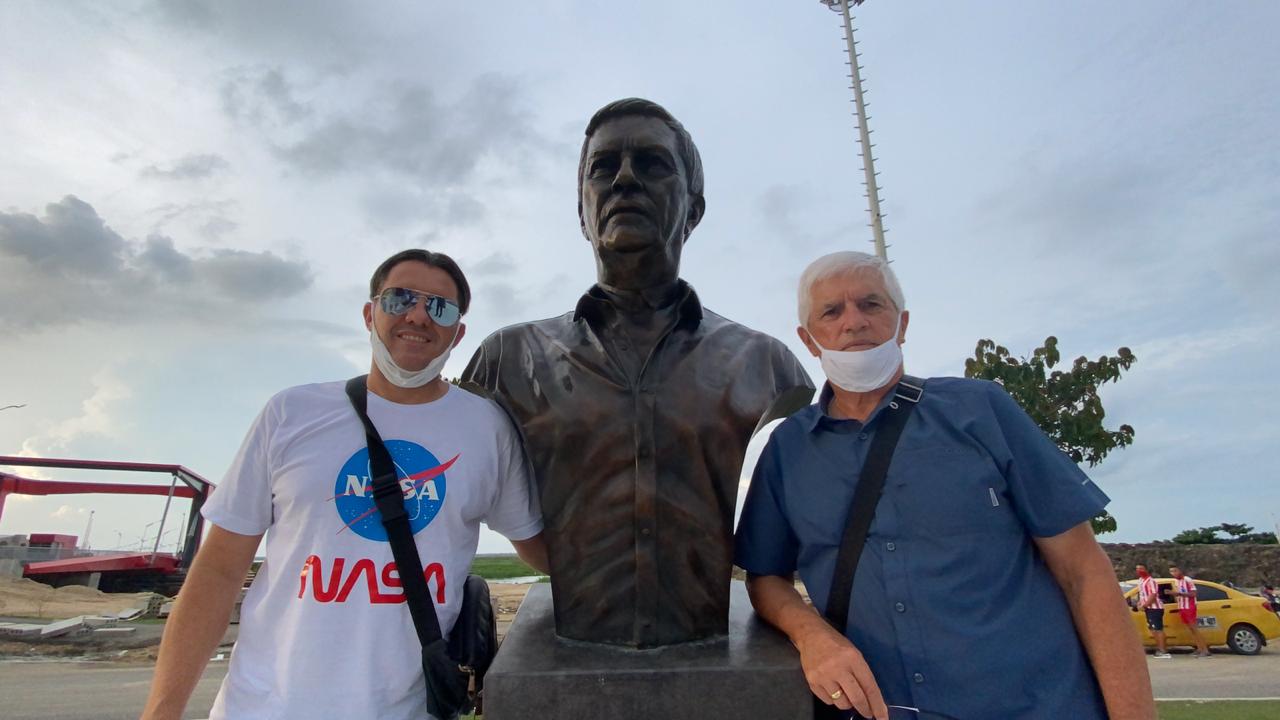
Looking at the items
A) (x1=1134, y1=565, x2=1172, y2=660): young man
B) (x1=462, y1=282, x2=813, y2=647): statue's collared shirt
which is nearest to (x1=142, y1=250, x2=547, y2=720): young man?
(x1=462, y1=282, x2=813, y2=647): statue's collared shirt

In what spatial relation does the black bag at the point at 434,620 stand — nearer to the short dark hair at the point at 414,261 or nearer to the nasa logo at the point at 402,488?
the nasa logo at the point at 402,488

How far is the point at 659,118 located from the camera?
289 centimetres

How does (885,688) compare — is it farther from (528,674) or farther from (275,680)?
(275,680)

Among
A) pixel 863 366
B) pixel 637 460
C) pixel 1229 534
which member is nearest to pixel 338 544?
pixel 637 460

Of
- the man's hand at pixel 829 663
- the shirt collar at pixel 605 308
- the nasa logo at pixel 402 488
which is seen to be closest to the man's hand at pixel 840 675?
the man's hand at pixel 829 663

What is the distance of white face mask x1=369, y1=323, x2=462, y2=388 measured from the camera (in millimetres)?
2422

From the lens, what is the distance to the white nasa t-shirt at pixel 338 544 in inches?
81.4

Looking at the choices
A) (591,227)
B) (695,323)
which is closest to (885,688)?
(695,323)

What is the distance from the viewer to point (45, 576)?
822 inches

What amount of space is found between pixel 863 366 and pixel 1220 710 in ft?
24.5

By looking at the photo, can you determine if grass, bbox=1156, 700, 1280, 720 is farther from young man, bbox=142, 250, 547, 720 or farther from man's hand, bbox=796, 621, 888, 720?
young man, bbox=142, 250, 547, 720

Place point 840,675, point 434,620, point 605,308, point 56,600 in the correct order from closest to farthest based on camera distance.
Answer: point 840,675
point 434,620
point 605,308
point 56,600

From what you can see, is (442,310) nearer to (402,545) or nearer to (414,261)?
(414,261)

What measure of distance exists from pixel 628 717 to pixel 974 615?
0.95m
